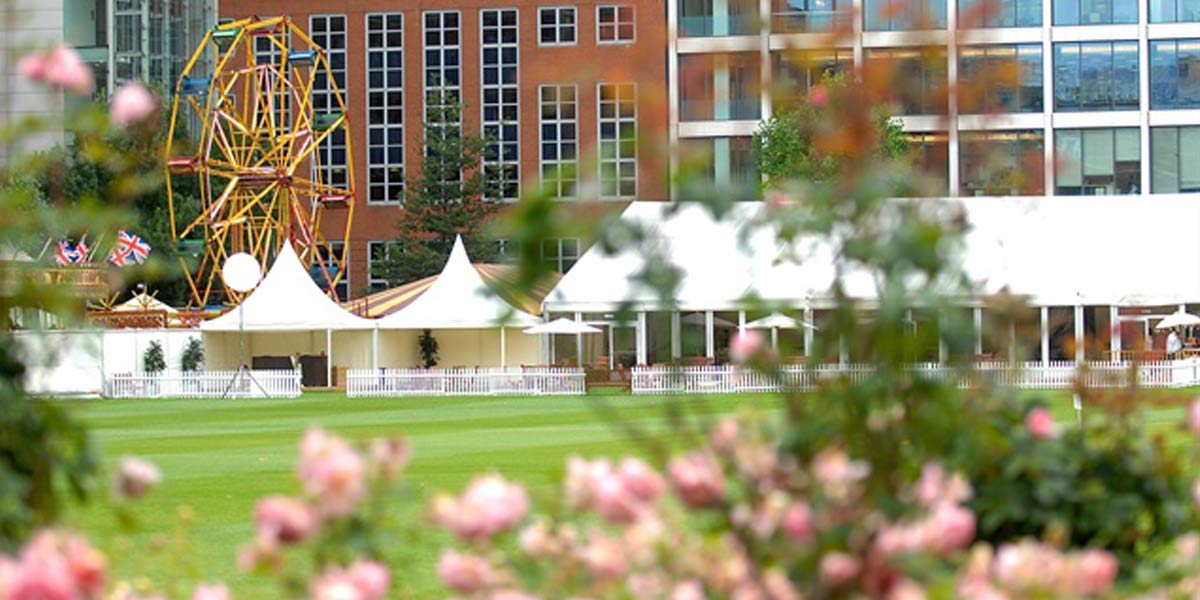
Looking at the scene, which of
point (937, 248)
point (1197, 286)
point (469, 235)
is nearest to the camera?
point (937, 248)

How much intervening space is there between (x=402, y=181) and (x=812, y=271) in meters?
34.0

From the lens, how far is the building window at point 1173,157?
6825cm

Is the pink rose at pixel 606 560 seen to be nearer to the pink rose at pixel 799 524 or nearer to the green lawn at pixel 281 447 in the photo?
the pink rose at pixel 799 524

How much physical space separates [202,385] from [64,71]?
42622mm

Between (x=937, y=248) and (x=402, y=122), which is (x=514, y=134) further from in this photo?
A: (x=937, y=248)

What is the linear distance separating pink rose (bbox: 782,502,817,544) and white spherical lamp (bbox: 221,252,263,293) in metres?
46.8

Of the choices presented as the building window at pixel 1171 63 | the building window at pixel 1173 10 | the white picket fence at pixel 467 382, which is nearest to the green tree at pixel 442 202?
the building window at pixel 1171 63

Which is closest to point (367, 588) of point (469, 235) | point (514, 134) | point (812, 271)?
point (812, 271)

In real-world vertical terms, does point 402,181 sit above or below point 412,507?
above

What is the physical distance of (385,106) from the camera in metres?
77.5

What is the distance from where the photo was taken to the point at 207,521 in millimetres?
15375

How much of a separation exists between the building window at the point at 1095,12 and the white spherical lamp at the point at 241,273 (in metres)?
31.4

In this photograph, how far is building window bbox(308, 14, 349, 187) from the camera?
3019 inches

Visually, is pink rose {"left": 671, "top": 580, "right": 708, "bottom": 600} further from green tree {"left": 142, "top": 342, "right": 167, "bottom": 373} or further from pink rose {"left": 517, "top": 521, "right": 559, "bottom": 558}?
green tree {"left": 142, "top": 342, "right": 167, "bottom": 373}
